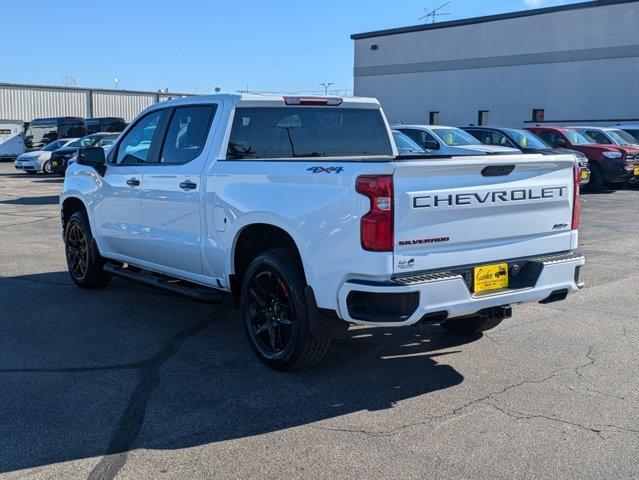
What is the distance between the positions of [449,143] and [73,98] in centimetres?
3665

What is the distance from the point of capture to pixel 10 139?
129 ft

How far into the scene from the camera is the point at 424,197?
14.7ft

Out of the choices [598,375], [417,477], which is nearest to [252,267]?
[417,477]

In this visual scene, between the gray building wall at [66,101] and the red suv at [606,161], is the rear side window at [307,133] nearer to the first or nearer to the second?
the red suv at [606,161]

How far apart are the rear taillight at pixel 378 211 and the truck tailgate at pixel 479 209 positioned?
48 mm

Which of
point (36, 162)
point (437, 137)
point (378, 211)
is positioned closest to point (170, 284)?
point (378, 211)

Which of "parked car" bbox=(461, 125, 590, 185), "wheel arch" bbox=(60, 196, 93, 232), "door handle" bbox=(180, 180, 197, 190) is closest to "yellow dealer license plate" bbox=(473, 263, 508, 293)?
"door handle" bbox=(180, 180, 197, 190)

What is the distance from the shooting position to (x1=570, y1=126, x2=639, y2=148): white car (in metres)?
21.3

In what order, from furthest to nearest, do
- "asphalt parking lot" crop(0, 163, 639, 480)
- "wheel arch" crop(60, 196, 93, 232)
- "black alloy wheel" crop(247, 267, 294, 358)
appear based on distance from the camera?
"wheel arch" crop(60, 196, 93, 232)
"black alloy wheel" crop(247, 267, 294, 358)
"asphalt parking lot" crop(0, 163, 639, 480)

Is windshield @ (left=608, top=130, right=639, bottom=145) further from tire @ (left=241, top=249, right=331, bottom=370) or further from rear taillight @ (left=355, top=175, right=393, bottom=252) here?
rear taillight @ (left=355, top=175, right=393, bottom=252)

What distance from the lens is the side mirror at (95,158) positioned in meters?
7.28

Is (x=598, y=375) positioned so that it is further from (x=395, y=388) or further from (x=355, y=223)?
(x=355, y=223)

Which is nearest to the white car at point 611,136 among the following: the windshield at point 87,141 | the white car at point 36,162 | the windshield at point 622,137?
the windshield at point 622,137

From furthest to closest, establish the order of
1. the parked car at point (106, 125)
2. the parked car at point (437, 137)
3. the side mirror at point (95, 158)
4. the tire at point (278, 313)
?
the parked car at point (106, 125)
the parked car at point (437, 137)
the side mirror at point (95, 158)
the tire at point (278, 313)
